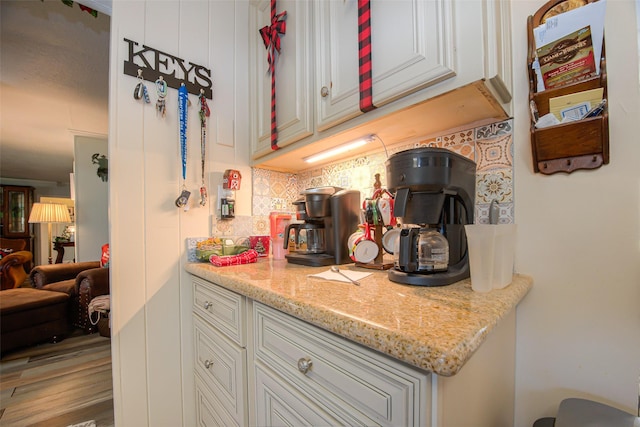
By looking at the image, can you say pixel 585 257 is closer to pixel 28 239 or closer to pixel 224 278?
pixel 224 278

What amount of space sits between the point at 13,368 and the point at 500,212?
136 inches

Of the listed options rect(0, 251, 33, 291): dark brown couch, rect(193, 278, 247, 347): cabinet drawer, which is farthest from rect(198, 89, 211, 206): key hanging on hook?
rect(0, 251, 33, 291): dark brown couch

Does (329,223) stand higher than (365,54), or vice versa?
(365,54)

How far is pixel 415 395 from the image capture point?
0.40 metres

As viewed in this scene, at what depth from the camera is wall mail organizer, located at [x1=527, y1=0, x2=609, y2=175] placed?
0.68m

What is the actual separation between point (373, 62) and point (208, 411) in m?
1.49

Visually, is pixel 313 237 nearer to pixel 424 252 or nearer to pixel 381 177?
pixel 381 177

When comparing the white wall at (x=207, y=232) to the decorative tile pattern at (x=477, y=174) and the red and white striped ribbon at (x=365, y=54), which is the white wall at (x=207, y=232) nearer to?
the decorative tile pattern at (x=477, y=174)

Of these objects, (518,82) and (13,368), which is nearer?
(518,82)

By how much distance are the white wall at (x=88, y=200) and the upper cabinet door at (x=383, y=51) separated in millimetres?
3577

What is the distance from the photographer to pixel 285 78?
1.21 meters

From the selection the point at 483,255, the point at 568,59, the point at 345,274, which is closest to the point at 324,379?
the point at 345,274

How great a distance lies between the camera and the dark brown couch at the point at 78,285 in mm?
2436

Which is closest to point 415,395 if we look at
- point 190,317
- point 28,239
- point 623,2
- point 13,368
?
point 623,2
